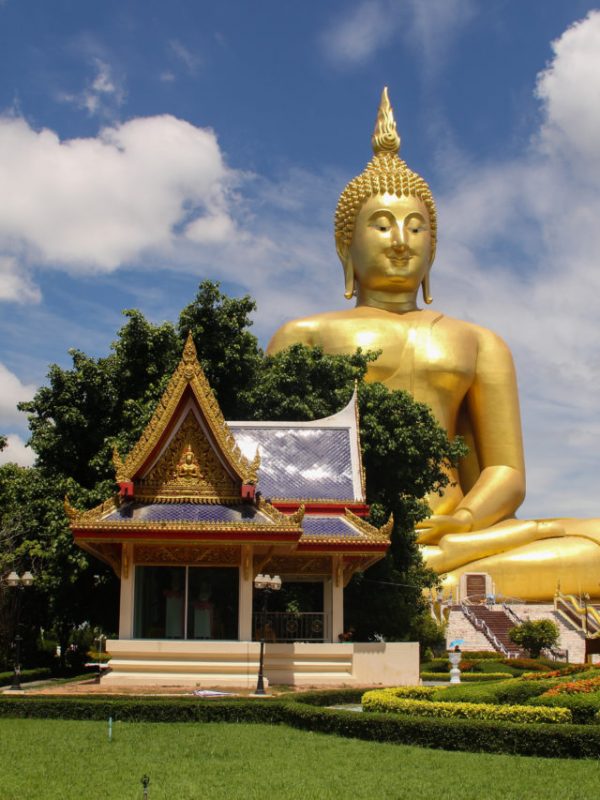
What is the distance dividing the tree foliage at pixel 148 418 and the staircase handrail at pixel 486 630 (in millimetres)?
5962

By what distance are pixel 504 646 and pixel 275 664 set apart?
1486cm

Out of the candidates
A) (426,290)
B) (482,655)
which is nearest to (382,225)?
(426,290)

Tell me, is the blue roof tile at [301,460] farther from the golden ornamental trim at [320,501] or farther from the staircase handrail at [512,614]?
the staircase handrail at [512,614]

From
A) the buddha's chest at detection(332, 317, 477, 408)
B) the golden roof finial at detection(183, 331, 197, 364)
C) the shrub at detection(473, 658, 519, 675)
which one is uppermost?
the buddha's chest at detection(332, 317, 477, 408)

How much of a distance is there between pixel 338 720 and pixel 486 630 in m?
19.7

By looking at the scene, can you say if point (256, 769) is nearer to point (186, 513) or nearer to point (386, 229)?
point (186, 513)

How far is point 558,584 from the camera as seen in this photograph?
31.5 m

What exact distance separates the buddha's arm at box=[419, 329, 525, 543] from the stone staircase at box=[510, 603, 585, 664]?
3.21 metres

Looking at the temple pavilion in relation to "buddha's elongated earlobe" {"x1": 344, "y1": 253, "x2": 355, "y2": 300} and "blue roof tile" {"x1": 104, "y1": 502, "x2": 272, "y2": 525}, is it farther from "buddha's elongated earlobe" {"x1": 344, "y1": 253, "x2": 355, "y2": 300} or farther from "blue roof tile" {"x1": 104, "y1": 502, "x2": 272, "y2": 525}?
"buddha's elongated earlobe" {"x1": 344, "y1": 253, "x2": 355, "y2": 300}

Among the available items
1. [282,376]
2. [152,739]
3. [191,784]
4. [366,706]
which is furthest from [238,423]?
[191,784]

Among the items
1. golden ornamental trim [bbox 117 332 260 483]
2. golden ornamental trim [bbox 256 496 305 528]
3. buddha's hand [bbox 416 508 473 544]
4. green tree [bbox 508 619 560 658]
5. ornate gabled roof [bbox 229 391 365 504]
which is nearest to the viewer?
golden ornamental trim [bbox 256 496 305 528]

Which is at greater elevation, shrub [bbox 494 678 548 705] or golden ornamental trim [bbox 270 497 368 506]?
golden ornamental trim [bbox 270 497 368 506]

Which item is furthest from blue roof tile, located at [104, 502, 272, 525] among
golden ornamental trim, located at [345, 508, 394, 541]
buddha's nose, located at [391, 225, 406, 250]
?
buddha's nose, located at [391, 225, 406, 250]

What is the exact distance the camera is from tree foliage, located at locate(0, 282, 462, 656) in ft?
68.7
